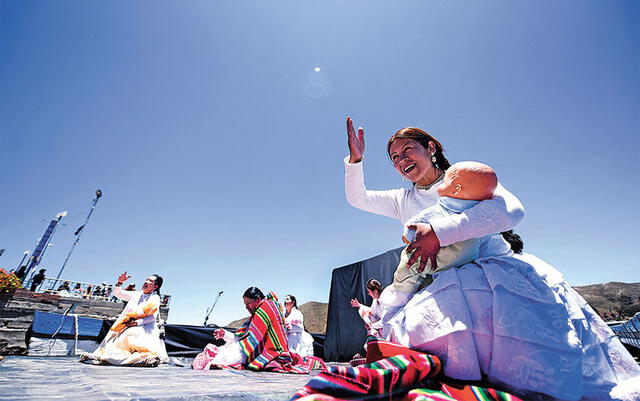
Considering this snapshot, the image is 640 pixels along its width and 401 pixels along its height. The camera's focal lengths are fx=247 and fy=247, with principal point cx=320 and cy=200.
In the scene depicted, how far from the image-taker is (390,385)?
57 cm

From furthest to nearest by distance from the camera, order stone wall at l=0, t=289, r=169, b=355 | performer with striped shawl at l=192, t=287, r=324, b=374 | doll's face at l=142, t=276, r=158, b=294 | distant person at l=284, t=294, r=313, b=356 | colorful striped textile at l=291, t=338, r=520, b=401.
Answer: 1. distant person at l=284, t=294, r=313, b=356
2. stone wall at l=0, t=289, r=169, b=355
3. doll's face at l=142, t=276, r=158, b=294
4. performer with striped shawl at l=192, t=287, r=324, b=374
5. colorful striped textile at l=291, t=338, r=520, b=401

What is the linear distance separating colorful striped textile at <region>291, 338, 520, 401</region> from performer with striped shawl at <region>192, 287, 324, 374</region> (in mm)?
2396

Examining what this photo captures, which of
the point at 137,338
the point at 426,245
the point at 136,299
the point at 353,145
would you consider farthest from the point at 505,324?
the point at 136,299

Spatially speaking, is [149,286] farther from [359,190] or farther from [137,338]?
[359,190]

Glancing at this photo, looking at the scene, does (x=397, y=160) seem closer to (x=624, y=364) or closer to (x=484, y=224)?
(x=484, y=224)

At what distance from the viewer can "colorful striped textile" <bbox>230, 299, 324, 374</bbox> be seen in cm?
291

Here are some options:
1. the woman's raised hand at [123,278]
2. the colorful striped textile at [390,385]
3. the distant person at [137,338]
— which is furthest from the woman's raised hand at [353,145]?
the woman's raised hand at [123,278]

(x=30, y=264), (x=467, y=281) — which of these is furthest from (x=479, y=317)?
(x=30, y=264)

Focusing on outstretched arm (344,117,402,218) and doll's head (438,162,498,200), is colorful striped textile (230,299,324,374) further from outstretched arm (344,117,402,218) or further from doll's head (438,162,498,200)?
doll's head (438,162,498,200)

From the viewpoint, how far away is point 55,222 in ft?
65.7

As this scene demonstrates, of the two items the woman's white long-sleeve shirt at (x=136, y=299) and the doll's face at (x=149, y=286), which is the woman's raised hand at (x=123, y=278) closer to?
the woman's white long-sleeve shirt at (x=136, y=299)

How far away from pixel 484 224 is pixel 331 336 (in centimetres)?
850

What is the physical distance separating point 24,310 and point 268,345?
8.95 m

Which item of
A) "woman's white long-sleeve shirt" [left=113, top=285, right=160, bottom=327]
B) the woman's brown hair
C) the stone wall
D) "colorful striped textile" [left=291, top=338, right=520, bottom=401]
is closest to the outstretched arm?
the woman's brown hair
